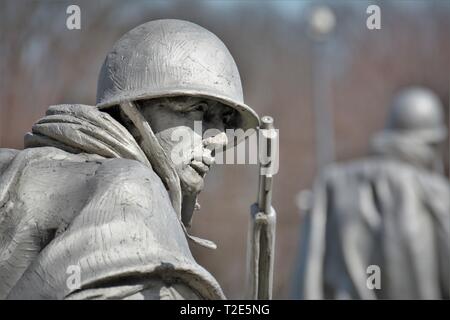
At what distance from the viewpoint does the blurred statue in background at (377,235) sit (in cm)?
1742

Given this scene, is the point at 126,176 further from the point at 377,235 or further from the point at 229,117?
the point at 377,235

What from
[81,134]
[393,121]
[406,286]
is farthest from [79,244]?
[393,121]

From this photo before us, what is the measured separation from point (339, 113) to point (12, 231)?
3415 cm

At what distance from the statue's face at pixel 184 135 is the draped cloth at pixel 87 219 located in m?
0.12

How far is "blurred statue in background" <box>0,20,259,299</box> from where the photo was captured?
6426 mm

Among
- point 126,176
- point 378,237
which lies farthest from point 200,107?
point 378,237

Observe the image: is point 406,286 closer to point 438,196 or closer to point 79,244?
point 438,196

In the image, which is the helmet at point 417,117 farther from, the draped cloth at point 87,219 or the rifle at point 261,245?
the draped cloth at point 87,219

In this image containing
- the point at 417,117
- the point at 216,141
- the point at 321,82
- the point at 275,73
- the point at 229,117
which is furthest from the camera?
the point at 275,73

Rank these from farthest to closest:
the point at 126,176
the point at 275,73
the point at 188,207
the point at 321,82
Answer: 1. the point at 275,73
2. the point at 321,82
3. the point at 188,207
4. the point at 126,176

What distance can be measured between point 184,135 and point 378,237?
10909 millimetres

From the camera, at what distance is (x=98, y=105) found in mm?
7129

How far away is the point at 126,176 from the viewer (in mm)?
6691

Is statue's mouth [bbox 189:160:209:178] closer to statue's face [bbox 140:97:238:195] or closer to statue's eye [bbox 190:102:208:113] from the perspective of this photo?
statue's face [bbox 140:97:238:195]
